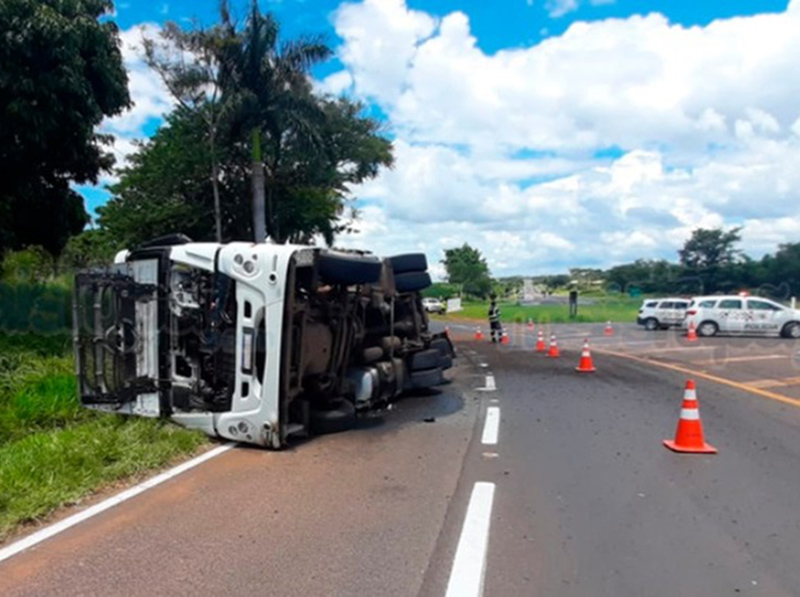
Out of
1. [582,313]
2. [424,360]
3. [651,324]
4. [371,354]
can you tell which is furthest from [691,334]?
[582,313]

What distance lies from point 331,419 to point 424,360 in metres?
2.74

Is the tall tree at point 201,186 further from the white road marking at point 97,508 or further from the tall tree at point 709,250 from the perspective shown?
A: the tall tree at point 709,250

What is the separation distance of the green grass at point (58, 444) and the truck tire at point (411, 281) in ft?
13.6

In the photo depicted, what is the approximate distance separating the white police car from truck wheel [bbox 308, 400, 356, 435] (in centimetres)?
2543

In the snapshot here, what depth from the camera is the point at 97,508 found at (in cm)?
477

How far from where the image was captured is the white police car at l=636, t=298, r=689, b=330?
29.8 m

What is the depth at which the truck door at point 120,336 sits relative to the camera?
22.4 feet

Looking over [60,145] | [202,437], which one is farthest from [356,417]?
[60,145]

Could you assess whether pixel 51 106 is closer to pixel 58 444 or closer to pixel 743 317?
pixel 58 444

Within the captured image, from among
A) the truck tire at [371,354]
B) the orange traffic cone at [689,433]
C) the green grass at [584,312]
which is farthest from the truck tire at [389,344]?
the green grass at [584,312]

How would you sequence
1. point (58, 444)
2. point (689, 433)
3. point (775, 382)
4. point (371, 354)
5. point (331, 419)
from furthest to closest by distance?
point (775, 382) → point (371, 354) → point (331, 419) → point (689, 433) → point (58, 444)

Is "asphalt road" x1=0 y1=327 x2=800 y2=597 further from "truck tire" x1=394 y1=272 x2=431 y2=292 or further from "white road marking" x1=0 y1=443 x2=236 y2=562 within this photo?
"truck tire" x1=394 y1=272 x2=431 y2=292

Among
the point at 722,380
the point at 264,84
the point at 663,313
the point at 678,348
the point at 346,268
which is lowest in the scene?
the point at 678,348

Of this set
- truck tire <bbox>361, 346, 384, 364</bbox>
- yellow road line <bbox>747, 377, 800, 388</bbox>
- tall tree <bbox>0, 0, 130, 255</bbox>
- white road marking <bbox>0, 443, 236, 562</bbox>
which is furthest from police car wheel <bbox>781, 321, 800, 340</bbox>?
white road marking <bbox>0, 443, 236, 562</bbox>
